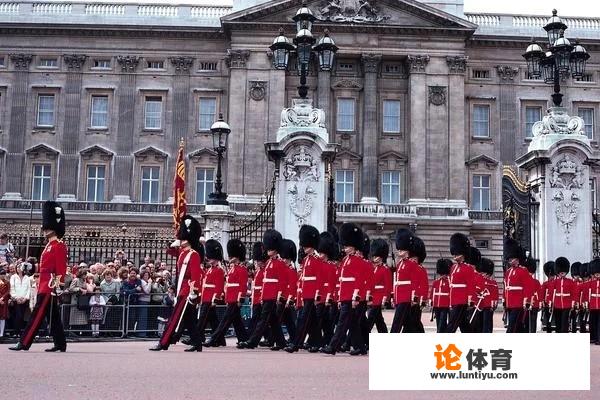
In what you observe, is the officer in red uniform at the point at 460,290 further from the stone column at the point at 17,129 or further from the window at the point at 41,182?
the stone column at the point at 17,129

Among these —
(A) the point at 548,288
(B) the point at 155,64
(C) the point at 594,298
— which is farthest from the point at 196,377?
(B) the point at 155,64

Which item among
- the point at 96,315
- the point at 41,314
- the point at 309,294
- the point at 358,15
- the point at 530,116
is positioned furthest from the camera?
the point at 530,116

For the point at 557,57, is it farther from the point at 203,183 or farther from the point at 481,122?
the point at 203,183

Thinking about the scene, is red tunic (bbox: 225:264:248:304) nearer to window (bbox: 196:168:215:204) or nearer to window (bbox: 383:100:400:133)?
window (bbox: 196:168:215:204)

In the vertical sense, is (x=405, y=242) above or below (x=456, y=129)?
below

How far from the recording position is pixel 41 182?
1635 inches

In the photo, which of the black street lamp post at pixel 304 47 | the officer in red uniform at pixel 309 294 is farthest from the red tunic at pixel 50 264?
the black street lamp post at pixel 304 47

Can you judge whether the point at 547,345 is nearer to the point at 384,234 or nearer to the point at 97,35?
the point at 384,234

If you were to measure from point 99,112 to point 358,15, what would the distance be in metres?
13.2

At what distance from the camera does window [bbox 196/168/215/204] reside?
41.4 metres

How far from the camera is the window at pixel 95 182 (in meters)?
41.5

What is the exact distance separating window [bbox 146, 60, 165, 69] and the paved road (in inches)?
1243

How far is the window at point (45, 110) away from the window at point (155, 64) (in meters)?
4.85

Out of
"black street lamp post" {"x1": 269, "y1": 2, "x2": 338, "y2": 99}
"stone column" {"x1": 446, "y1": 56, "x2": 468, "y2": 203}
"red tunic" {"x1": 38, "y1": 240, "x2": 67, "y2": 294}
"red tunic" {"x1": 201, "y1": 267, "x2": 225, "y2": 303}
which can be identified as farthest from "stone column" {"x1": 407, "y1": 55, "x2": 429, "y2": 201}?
"red tunic" {"x1": 38, "y1": 240, "x2": 67, "y2": 294}
